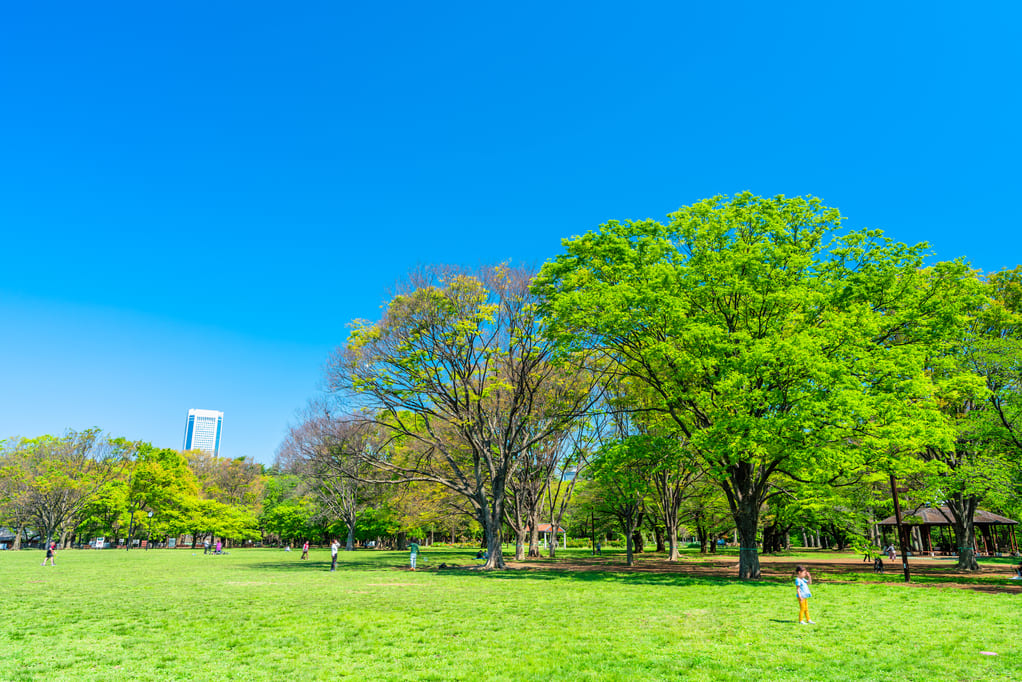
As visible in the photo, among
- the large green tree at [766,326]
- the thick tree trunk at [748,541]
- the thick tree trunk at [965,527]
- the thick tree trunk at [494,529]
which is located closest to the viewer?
the large green tree at [766,326]

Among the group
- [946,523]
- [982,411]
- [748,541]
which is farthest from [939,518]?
[748,541]

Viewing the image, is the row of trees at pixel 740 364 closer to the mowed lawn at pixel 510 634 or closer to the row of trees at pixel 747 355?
the row of trees at pixel 747 355

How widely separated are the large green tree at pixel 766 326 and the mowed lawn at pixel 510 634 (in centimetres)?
558

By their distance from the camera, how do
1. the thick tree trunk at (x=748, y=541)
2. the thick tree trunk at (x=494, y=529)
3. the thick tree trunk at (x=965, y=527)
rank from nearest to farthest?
1. the thick tree trunk at (x=748, y=541)
2. the thick tree trunk at (x=965, y=527)
3. the thick tree trunk at (x=494, y=529)

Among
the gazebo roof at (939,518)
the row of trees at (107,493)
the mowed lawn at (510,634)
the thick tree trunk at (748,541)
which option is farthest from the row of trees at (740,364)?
the row of trees at (107,493)

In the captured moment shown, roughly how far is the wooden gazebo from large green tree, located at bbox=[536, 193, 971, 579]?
63.4ft

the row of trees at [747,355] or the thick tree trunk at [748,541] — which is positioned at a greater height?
the row of trees at [747,355]

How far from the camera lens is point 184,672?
29.5ft

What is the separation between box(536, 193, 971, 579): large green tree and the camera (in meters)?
21.4

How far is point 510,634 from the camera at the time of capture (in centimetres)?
1202

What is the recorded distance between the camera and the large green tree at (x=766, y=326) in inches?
843

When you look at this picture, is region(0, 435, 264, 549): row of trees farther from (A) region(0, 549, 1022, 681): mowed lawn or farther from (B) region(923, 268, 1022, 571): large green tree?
(B) region(923, 268, 1022, 571): large green tree

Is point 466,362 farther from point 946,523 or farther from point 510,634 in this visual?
point 946,523

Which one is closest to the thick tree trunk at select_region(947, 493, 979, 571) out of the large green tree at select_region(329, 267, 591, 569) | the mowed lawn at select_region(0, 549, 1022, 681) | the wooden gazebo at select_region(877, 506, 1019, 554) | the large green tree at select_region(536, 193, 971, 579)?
the wooden gazebo at select_region(877, 506, 1019, 554)
